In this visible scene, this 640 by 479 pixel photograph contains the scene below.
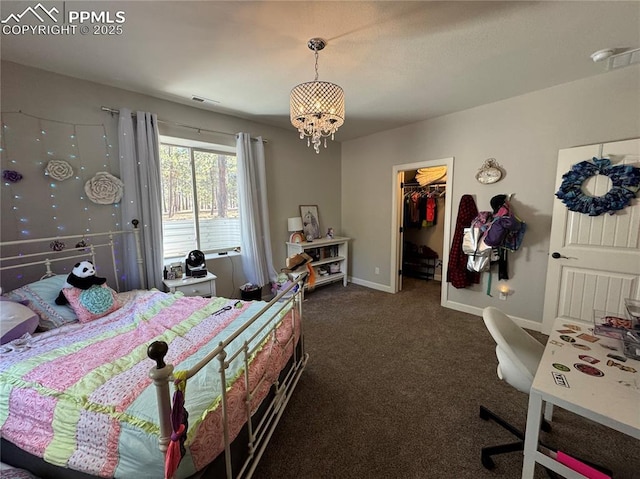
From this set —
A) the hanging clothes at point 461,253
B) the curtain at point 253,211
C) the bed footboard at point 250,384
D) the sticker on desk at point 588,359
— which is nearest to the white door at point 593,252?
the hanging clothes at point 461,253

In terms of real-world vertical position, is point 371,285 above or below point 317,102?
below

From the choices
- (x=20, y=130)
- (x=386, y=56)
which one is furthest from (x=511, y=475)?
(x=20, y=130)

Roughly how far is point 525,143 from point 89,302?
438 centimetres

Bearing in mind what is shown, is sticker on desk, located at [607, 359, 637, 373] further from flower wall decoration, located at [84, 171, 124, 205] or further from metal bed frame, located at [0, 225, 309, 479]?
flower wall decoration, located at [84, 171, 124, 205]

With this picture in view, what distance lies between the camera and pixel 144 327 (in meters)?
1.75

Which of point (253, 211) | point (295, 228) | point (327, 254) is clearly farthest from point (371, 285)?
point (253, 211)

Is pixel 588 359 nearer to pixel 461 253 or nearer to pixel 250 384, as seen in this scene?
pixel 250 384

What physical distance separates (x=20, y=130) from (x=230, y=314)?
227cm

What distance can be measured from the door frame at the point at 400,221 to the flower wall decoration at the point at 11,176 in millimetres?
4098

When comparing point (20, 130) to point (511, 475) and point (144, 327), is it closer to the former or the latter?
point (144, 327)

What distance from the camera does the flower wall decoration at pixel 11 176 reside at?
1986mm

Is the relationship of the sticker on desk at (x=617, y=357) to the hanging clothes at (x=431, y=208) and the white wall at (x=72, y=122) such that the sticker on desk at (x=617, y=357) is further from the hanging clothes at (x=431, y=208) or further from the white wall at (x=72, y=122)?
the hanging clothes at (x=431, y=208)

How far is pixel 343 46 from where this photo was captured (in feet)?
6.13

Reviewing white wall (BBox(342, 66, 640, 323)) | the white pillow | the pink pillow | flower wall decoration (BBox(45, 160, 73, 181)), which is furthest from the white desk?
flower wall decoration (BBox(45, 160, 73, 181))
